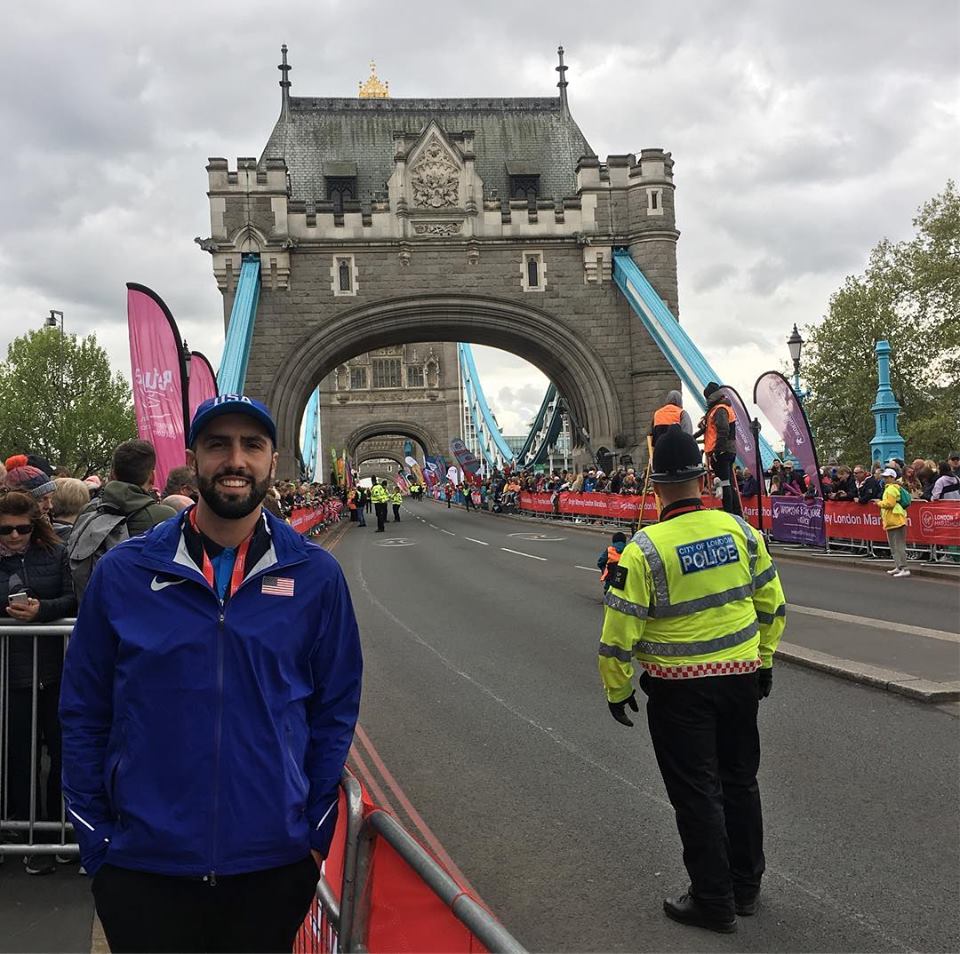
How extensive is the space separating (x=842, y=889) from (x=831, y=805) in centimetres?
87

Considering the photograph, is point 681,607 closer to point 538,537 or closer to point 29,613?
point 29,613

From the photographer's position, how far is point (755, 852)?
3.53 metres

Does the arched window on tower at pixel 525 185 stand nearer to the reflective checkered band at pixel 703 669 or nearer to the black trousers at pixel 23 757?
the black trousers at pixel 23 757

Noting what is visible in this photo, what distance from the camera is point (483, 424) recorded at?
71.3 m

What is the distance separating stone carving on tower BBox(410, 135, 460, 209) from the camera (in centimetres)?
3356

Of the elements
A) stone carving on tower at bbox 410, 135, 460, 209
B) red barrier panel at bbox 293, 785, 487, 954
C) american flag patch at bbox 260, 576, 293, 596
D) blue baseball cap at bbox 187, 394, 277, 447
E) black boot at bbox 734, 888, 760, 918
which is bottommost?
black boot at bbox 734, 888, 760, 918

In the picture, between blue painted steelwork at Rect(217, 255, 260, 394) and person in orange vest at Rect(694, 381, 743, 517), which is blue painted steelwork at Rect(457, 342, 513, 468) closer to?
blue painted steelwork at Rect(217, 255, 260, 394)

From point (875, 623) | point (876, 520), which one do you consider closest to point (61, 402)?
point (876, 520)

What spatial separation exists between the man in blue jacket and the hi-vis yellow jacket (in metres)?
1.55

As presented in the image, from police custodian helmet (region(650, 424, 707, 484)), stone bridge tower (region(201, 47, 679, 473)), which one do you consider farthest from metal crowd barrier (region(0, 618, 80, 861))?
stone bridge tower (region(201, 47, 679, 473))

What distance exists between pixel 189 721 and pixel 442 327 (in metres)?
32.6

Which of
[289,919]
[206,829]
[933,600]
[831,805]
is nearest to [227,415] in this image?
[206,829]

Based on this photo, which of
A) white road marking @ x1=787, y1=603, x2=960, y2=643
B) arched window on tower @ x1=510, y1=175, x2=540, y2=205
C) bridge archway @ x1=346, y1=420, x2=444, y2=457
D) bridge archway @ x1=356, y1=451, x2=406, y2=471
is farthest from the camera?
bridge archway @ x1=356, y1=451, x2=406, y2=471

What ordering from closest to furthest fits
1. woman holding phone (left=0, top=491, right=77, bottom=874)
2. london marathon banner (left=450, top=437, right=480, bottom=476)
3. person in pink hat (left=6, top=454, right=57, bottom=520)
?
woman holding phone (left=0, top=491, right=77, bottom=874) → person in pink hat (left=6, top=454, right=57, bottom=520) → london marathon banner (left=450, top=437, right=480, bottom=476)
